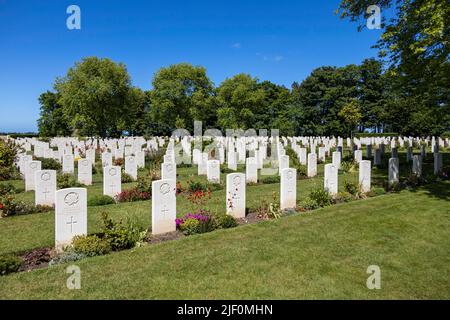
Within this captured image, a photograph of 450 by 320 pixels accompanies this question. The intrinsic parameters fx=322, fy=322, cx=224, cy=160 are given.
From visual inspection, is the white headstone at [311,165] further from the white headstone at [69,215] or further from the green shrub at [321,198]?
the white headstone at [69,215]

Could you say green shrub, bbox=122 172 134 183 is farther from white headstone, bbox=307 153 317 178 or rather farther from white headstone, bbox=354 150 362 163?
white headstone, bbox=354 150 362 163

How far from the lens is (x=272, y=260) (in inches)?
248

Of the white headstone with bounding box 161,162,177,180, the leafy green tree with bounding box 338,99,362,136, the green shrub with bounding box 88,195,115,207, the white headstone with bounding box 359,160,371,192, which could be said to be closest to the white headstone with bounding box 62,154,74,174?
the white headstone with bounding box 161,162,177,180

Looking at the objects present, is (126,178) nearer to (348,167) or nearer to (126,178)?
(126,178)

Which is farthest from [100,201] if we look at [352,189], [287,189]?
[352,189]

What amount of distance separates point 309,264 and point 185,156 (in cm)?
1951

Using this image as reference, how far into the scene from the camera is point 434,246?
7.13 m

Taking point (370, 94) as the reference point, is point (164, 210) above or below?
below

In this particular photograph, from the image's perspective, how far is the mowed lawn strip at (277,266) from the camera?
5.08 metres

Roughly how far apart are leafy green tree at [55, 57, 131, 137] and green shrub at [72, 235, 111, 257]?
40747 mm

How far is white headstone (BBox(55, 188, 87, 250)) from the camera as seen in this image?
22.5 ft

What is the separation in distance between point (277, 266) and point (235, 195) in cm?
365
